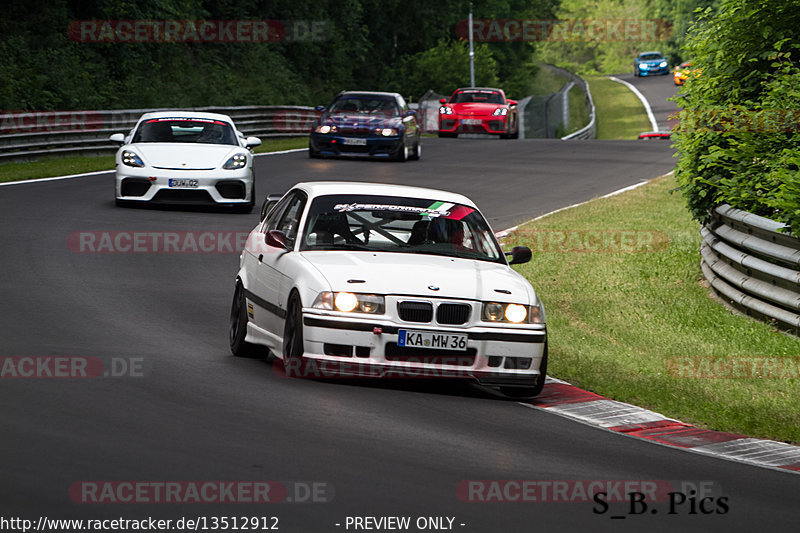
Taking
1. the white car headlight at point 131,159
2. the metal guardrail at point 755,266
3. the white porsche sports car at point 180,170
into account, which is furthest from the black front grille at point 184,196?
the metal guardrail at point 755,266

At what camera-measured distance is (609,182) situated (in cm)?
2805

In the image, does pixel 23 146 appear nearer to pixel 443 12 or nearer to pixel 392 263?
pixel 392 263

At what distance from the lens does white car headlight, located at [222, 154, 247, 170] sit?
67.5 feet

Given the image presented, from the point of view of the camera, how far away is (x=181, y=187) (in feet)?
66.2

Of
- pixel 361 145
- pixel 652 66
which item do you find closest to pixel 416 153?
pixel 361 145

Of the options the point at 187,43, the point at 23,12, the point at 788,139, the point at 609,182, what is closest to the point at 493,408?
the point at 788,139

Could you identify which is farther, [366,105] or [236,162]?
[366,105]

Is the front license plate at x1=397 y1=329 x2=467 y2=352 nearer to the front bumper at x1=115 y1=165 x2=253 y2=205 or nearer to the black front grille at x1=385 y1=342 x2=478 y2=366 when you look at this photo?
the black front grille at x1=385 y1=342 x2=478 y2=366

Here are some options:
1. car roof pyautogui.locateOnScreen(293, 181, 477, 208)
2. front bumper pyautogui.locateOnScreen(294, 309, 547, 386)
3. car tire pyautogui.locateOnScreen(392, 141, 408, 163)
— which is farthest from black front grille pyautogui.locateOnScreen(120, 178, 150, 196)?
front bumper pyautogui.locateOnScreen(294, 309, 547, 386)

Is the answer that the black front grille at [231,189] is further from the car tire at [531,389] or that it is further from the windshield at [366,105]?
the car tire at [531,389]

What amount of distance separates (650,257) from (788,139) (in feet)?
13.1

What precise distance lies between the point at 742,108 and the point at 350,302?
6.00 m

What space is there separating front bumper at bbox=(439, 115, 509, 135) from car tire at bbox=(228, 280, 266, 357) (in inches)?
1326

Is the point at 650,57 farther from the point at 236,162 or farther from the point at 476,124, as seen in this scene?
the point at 236,162
